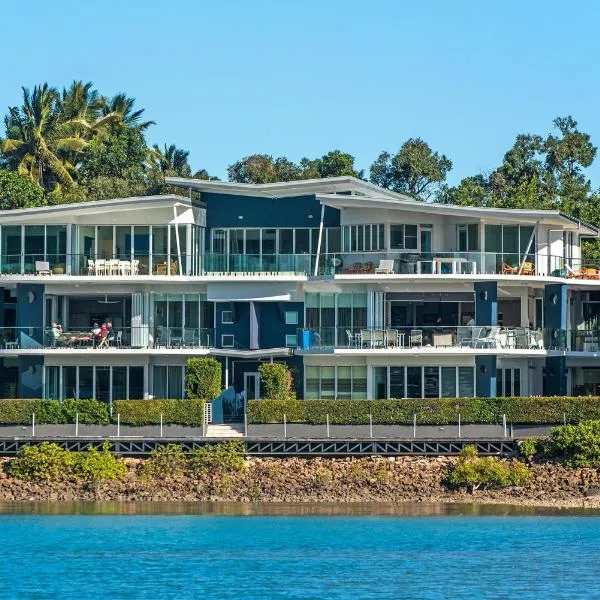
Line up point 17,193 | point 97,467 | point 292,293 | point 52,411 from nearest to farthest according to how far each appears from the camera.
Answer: point 97,467 < point 52,411 < point 292,293 < point 17,193

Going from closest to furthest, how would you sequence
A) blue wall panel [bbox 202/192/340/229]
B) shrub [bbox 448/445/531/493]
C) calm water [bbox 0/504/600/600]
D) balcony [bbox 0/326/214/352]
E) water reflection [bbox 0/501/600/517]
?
1. calm water [bbox 0/504/600/600]
2. water reflection [bbox 0/501/600/517]
3. shrub [bbox 448/445/531/493]
4. balcony [bbox 0/326/214/352]
5. blue wall panel [bbox 202/192/340/229]

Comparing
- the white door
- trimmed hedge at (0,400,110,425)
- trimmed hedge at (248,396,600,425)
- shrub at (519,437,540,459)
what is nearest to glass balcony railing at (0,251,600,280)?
the white door

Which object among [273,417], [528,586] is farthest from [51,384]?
[528,586]

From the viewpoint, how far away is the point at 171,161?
116312 millimetres

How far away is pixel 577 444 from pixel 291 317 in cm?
1541

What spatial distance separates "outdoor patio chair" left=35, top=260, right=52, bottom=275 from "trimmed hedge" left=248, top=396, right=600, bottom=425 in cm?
1129

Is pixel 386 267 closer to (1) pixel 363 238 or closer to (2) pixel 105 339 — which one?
(1) pixel 363 238

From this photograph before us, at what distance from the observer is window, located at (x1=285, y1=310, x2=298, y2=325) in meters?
81.1

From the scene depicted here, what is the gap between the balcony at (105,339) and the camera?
80438mm

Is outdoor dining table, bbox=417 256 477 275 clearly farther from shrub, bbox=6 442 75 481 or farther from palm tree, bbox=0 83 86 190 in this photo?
palm tree, bbox=0 83 86 190

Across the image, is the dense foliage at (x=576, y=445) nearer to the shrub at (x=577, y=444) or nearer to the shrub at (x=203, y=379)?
the shrub at (x=577, y=444)

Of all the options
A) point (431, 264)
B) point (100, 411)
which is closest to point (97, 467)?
point (100, 411)

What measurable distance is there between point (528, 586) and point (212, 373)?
24392mm

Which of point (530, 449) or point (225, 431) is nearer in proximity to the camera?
point (530, 449)
